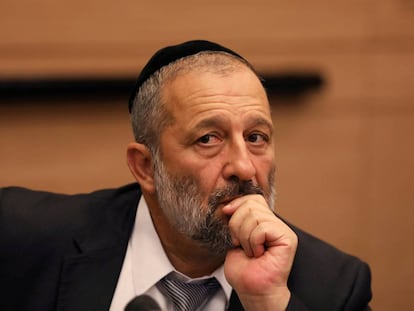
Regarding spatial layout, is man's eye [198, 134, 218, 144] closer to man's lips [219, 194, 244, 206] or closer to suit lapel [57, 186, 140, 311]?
man's lips [219, 194, 244, 206]

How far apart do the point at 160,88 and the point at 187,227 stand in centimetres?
40

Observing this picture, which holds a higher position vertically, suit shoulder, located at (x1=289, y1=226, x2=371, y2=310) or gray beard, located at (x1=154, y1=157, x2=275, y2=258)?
gray beard, located at (x1=154, y1=157, x2=275, y2=258)

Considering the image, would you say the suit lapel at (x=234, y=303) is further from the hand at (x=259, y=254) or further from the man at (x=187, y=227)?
the hand at (x=259, y=254)

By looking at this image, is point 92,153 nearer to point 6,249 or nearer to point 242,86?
point 6,249

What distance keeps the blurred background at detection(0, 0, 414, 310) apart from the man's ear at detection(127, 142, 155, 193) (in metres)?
0.99

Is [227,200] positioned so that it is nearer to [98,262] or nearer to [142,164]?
[142,164]

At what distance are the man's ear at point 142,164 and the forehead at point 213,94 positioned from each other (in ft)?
0.58

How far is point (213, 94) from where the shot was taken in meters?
1.78

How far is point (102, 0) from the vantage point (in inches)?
116

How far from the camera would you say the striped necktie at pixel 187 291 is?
6.17 ft

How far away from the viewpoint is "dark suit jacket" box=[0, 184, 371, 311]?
1.88 metres

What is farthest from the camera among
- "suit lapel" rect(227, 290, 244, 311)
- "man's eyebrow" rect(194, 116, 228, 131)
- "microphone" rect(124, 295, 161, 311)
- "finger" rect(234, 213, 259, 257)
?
"suit lapel" rect(227, 290, 244, 311)

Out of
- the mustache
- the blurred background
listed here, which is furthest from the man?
the blurred background

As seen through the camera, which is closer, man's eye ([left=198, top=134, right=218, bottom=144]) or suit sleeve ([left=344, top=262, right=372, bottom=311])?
man's eye ([left=198, top=134, right=218, bottom=144])
